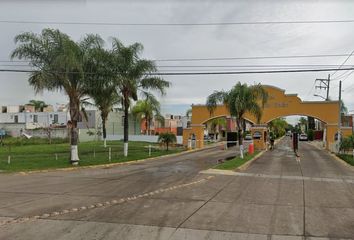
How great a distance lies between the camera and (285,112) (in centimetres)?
4981

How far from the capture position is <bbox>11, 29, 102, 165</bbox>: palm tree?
2434 centimetres

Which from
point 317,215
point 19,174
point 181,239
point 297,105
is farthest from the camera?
point 297,105

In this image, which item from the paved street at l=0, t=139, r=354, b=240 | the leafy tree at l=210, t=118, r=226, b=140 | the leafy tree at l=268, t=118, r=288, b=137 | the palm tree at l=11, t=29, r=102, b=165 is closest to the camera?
the paved street at l=0, t=139, r=354, b=240

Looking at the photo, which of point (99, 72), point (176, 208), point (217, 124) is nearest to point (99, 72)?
point (99, 72)

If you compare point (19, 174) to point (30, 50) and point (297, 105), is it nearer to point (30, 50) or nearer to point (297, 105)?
point (30, 50)

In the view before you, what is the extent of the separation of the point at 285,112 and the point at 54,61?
31.9 m

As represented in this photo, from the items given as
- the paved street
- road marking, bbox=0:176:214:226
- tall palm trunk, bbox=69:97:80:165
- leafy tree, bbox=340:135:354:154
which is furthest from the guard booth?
road marking, bbox=0:176:214:226

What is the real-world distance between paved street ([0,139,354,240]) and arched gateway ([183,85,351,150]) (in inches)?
1179

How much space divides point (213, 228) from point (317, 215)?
10.2 feet

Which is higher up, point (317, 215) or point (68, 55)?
point (68, 55)

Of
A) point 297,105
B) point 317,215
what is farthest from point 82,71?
point 297,105

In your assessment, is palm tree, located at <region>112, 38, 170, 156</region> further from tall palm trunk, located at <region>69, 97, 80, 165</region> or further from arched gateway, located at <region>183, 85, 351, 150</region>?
arched gateway, located at <region>183, 85, 351, 150</region>

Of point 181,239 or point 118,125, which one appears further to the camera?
point 118,125

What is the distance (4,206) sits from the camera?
11.5 metres
